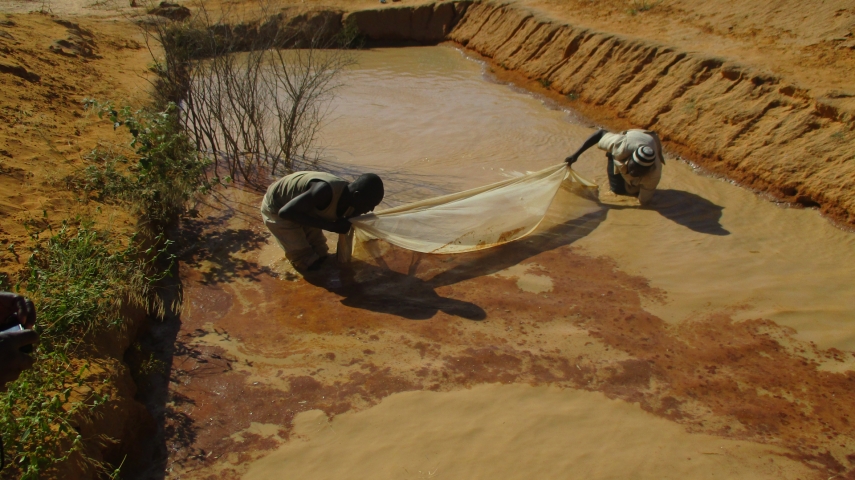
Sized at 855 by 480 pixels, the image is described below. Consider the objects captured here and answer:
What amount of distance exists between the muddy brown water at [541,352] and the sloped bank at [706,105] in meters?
0.42

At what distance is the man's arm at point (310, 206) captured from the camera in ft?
14.3

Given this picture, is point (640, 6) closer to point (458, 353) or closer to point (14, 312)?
point (458, 353)

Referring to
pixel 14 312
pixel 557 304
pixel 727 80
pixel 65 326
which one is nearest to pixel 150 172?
pixel 65 326

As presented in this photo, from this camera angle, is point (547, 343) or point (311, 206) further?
point (311, 206)

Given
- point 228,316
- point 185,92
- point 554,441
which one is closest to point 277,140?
point 185,92

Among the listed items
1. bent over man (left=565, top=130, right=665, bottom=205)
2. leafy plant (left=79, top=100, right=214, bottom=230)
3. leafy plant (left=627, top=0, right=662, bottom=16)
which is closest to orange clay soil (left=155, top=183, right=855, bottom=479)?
leafy plant (left=79, top=100, right=214, bottom=230)

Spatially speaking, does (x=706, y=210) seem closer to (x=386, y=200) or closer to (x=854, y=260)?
(x=854, y=260)

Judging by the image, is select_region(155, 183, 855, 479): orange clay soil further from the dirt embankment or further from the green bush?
the green bush

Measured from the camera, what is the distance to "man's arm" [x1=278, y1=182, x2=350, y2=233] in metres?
4.37

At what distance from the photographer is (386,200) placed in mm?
6289

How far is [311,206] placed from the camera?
442 cm

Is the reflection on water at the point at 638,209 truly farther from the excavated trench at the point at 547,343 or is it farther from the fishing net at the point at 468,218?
the fishing net at the point at 468,218

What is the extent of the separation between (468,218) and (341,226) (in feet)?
3.54

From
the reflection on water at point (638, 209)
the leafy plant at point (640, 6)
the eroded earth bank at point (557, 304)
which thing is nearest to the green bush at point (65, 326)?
the eroded earth bank at point (557, 304)
